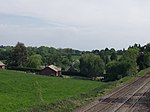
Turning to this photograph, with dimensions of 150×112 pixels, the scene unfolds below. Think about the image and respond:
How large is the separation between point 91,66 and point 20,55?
30.1 meters

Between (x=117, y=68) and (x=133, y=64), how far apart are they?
18.9ft

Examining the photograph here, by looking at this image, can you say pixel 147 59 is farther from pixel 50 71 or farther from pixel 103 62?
pixel 50 71

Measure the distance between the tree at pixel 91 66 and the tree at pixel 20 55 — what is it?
23.2 meters

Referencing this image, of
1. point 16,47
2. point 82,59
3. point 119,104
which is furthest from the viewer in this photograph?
point 16,47

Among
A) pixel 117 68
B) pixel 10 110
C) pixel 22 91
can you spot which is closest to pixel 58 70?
pixel 117 68

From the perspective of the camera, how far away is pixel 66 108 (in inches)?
914

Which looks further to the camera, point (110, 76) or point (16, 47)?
point (16, 47)

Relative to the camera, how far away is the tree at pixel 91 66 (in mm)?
108125

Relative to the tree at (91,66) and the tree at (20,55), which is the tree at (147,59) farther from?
the tree at (20,55)

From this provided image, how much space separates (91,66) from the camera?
111 meters

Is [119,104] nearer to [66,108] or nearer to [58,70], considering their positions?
[66,108]

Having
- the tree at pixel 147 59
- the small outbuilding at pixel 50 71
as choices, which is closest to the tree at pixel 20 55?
the small outbuilding at pixel 50 71

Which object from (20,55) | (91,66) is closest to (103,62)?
(91,66)

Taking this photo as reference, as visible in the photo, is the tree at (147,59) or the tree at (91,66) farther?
the tree at (91,66)
